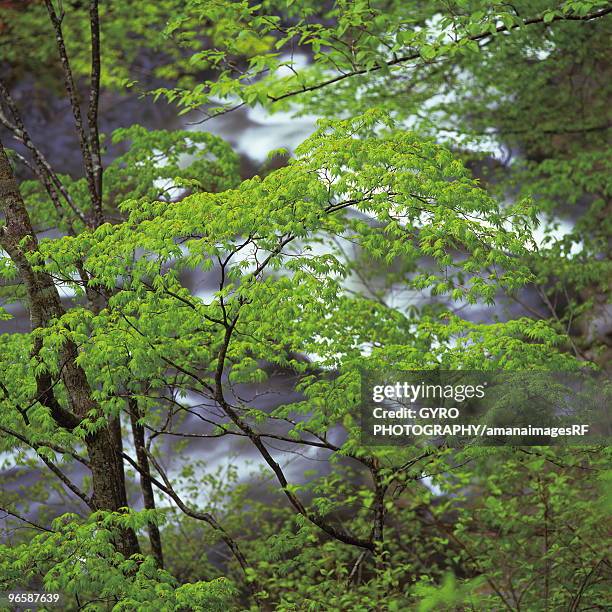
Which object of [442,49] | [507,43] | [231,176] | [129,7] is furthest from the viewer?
[129,7]

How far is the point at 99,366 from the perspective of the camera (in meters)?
5.74

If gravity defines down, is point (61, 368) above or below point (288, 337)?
below

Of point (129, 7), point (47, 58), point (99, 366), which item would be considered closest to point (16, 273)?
point (99, 366)

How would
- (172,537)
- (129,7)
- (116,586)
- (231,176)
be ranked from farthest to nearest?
(129,7)
(172,537)
(231,176)
(116,586)

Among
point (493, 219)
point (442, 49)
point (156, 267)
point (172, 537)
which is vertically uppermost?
point (442, 49)

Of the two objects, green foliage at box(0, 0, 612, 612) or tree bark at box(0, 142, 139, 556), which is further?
tree bark at box(0, 142, 139, 556)

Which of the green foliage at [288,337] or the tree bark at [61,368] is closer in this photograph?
the green foliage at [288,337]

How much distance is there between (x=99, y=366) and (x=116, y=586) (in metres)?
1.58

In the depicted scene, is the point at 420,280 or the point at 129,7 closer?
the point at 420,280

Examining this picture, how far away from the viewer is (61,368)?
5.89m

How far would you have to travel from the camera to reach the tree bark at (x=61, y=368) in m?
5.89

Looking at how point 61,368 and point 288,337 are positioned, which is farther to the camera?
point 288,337

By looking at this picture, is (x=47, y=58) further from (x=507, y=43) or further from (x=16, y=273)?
(x=16, y=273)

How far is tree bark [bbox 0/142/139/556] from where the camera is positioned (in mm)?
5891
